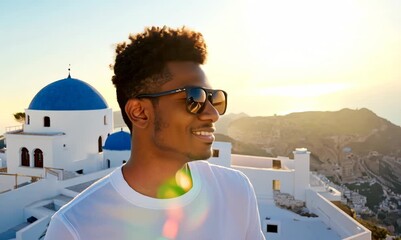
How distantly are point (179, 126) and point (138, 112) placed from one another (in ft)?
0.73

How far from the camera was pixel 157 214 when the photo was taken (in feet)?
6.36

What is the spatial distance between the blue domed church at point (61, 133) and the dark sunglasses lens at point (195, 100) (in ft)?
50.5

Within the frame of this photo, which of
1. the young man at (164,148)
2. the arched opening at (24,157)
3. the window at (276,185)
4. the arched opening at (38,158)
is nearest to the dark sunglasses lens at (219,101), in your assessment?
the young man at (164,148)

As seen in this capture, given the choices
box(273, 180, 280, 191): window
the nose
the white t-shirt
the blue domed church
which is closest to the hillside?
box(273, 180, 280, 191): window

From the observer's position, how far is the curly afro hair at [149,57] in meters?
2.03

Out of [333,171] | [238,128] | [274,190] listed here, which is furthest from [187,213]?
[238,128]

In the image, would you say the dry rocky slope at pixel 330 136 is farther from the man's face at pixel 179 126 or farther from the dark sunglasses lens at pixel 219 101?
the man's face at pixel 179 126

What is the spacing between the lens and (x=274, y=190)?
16.8 m

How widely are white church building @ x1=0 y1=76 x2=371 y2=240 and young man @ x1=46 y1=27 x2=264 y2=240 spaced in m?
11.6

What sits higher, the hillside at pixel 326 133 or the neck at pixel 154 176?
the neck at pixel 154 176

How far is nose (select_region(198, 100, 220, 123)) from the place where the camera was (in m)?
2.06

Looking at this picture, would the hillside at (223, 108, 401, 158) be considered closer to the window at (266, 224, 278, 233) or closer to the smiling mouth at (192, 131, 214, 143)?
the window at (266, 224, 278, 233)

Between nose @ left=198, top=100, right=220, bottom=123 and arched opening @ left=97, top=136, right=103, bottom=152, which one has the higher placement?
nose @ left=198, top=100, right=220, bottom=123

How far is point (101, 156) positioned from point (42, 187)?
16.0 ft
